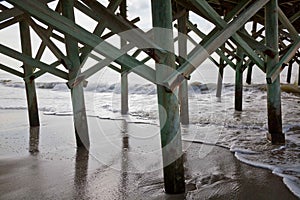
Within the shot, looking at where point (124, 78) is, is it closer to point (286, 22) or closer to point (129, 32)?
point (286, 22)

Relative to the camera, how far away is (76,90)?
325cm

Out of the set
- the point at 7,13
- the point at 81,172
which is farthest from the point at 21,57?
the point at 81,172

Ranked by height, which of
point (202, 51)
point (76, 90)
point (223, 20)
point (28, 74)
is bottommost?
point (76, 90)

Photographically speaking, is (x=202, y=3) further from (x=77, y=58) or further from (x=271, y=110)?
(x=271, y=110)

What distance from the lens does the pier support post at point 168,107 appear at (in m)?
1.85

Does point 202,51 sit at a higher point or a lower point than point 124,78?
lower

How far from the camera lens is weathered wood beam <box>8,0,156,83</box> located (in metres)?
1.55

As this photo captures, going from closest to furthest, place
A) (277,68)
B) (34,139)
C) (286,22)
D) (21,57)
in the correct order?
(21,57) → (277,68) → (286,22) → (34,139)

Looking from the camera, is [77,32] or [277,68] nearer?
[77,32]

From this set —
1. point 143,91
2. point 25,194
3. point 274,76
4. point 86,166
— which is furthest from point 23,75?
point 143,91

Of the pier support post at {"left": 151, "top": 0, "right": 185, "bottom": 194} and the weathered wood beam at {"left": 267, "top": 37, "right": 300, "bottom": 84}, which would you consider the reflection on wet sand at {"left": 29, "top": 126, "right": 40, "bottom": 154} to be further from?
the weathered wood beam at {"left": 267, "top": 37, "right": 300, "bottom": 84}

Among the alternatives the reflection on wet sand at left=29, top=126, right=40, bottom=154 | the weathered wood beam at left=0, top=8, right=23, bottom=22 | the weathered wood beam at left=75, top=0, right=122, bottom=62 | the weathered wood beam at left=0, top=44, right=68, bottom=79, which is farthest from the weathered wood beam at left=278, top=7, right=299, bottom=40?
the reflection on wet sand at left=29, top=126, right=40, bottom=154

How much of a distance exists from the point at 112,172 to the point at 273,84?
1991mm

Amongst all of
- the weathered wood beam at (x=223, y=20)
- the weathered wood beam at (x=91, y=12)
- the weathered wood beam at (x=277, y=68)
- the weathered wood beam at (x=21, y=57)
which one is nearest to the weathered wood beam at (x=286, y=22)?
the weathered wood beam at (x=277, y=68)
